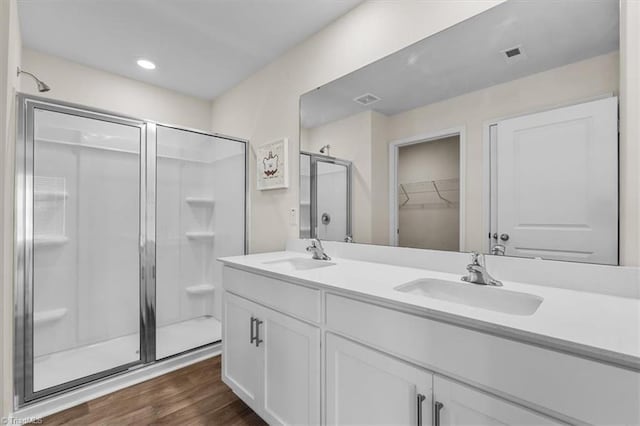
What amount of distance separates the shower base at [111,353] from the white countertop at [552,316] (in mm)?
1666

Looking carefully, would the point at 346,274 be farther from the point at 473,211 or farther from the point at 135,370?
the point at 135,370

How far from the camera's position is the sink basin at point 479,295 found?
1014 mm

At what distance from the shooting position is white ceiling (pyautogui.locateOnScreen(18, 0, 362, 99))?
1793 millimetres

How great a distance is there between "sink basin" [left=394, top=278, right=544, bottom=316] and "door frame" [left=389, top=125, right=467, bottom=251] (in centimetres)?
25

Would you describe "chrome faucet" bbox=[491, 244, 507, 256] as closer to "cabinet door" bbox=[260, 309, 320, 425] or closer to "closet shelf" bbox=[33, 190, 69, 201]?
"cabinet door" bbox=[260, 309, 320, 425]

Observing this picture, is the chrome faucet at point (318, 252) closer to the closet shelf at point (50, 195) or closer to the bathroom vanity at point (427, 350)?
the bathroom vanity at point (427, 350)

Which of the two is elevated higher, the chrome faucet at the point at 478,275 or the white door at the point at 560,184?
the white door at the point at 560,184

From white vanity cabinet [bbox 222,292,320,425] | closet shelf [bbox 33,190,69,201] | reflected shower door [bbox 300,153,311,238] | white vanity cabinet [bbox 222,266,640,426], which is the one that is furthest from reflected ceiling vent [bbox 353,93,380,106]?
closet shelf [bbox 33,190,69,201]

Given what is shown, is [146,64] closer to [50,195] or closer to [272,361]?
[50,195]

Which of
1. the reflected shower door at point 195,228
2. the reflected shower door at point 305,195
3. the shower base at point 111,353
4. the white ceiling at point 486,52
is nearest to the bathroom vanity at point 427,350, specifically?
the reflected shower door at point 305,195

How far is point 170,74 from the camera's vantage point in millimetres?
2654

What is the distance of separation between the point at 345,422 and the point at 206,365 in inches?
59.1

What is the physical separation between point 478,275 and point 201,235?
241cm

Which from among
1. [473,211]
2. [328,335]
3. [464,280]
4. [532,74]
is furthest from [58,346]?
[532,74]
